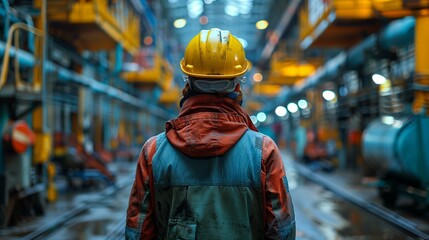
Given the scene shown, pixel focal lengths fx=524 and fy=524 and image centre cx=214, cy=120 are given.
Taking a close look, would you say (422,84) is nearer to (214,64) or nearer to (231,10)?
(214,64)

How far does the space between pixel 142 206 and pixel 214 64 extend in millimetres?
690

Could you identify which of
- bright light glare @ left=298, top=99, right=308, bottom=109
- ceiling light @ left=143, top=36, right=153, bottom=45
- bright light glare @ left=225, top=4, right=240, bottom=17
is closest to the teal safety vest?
bright light glare @ left=298, top=99, right=308, bottom=109

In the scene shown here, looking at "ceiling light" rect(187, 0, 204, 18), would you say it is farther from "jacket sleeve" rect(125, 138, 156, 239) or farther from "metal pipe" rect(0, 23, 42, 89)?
"jacket sleeve" rect(125, 138, 156, 239)

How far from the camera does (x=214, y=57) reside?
2.31 metres

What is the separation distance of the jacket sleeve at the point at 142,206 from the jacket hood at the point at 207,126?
6.1 inches

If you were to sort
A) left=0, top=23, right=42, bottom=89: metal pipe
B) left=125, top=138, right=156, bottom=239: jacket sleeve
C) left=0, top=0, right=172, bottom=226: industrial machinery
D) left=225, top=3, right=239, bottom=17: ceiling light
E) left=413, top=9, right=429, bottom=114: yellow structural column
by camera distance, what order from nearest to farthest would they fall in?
left=125, top=138, right=156, bottom=239: jacket sleeve < left=0, top=23, right=42, bottom=89: metal pipe < left=0, top=0, right=172, bottom=226: industrial machinery < left=413, top=9, right=429, bottom=114: yellow structural column < left=225, top=3, right=239, bottom=17: ceiling light

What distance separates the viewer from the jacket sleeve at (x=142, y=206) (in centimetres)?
221

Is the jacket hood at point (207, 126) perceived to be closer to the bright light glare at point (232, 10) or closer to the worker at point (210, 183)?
the worker at point (210, 183)

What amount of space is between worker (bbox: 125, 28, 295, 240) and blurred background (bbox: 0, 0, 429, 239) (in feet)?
1.50

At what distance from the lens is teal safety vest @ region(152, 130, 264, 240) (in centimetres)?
212

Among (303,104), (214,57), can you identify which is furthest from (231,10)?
(214,57)

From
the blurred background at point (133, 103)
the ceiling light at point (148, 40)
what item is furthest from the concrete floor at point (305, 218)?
the ceiling light at point (148, 40)

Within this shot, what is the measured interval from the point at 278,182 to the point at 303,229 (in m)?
6.78

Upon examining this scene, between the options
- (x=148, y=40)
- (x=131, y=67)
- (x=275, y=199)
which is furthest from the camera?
(x=148, y=40)
